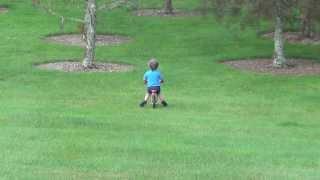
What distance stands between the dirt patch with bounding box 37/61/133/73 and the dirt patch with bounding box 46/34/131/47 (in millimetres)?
4208

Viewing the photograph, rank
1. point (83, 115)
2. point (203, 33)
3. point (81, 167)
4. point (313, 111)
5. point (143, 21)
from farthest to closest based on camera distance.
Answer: point (143, 21) → point (203, 33) → point (313, 111) → point (83, 115) → point (81, 167)

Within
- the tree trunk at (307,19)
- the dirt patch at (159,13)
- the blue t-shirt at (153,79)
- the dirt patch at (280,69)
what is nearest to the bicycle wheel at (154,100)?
the blue t-shirt at (153,79)

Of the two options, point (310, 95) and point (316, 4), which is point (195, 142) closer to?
point (310, 95)

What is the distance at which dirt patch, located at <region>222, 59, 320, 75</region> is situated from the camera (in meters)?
23.8

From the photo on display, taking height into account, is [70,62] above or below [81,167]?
below

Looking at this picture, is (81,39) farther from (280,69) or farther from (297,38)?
(280,69)

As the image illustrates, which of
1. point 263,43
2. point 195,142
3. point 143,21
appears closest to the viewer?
point 195,142

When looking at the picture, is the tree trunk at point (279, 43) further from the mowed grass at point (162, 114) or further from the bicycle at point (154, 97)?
the bicycle at point (154, 97)

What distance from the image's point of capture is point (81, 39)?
99.3 feet

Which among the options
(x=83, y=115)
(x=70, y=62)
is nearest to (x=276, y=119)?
(x=83, y=115)

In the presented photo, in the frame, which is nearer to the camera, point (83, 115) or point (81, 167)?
point (81, 167)

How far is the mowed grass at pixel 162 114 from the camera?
32.7 feet

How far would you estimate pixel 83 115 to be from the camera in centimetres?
1529

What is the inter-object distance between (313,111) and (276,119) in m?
1.67
